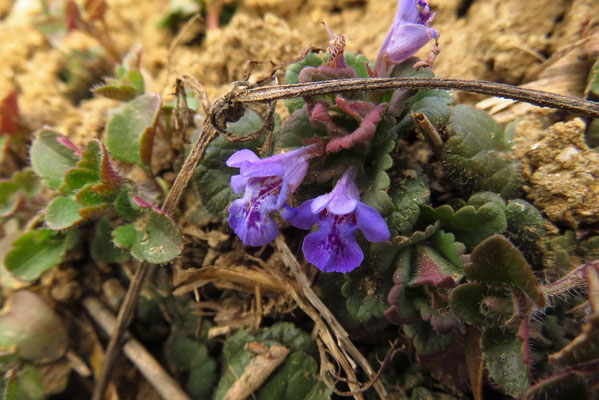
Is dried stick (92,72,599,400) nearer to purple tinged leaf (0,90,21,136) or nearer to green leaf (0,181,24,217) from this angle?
green leaf (0,181,24,217)

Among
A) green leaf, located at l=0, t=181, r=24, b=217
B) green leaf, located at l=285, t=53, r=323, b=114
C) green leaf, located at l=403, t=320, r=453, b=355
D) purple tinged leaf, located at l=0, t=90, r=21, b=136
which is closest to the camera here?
green leaf, located at l=403, t=320, r=453, b=355

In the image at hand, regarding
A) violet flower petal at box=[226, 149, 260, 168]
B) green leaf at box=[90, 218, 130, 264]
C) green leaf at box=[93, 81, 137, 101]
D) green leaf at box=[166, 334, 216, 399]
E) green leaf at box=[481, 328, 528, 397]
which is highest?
green leaf at box=[93, 81, 137, 101]

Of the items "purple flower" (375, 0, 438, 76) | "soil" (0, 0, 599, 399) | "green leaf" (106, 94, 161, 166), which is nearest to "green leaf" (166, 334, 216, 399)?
"soil" (0, 0, 599, 399)

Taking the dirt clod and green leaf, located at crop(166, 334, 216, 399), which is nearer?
the dirt clod

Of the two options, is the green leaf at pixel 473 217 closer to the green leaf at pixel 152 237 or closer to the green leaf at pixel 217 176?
the green leaf at pixel 217 176

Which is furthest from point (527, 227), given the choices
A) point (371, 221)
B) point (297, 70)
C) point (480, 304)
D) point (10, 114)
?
point (10, 114)

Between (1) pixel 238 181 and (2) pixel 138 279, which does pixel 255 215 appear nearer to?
(1) pixel 238 181

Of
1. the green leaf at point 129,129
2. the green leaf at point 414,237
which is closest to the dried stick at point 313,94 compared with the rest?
the green leaf at point 129,129
